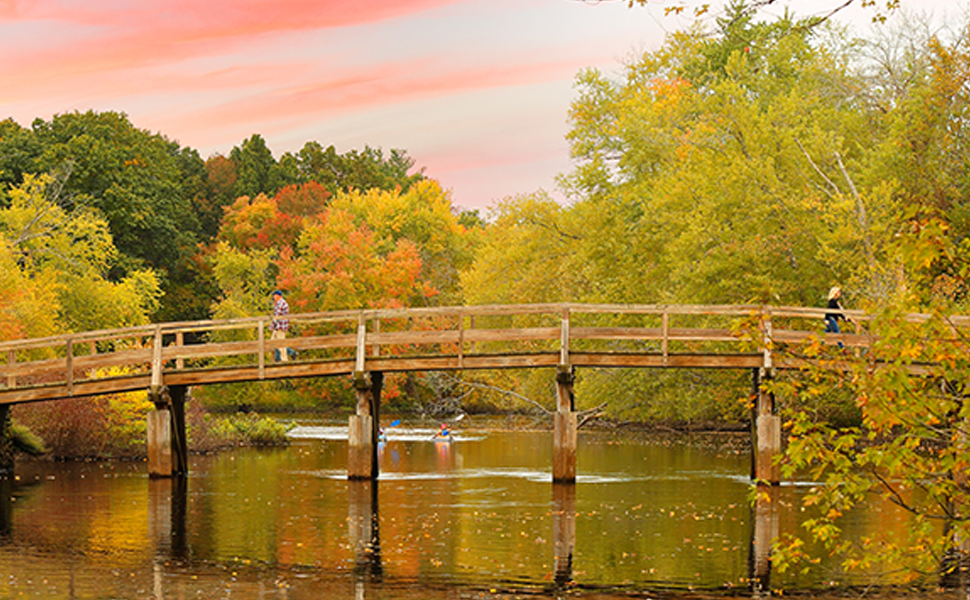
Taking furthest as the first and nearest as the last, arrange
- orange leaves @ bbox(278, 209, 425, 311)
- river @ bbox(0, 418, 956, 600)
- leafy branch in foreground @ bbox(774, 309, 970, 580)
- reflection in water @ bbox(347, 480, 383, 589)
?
orange leaves @ bbox(278, 209, 425, 311) < reflection in water @ bbox(347, 480, 383, 589) < river @ bbox(0, 418, 956, 600) < leafy branch in foreground @ bbox(774, 309, 970, 580)

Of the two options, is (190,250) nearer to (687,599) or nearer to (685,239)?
(685,239)

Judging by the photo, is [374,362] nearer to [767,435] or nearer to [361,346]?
[361,346]

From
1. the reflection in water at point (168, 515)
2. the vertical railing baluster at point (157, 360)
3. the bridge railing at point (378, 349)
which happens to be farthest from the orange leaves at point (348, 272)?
the reflection in water at point (168, 515)

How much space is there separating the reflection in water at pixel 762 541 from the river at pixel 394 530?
80 millimetres

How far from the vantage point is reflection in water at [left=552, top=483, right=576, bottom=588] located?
14234 millimetres

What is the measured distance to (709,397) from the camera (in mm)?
35031

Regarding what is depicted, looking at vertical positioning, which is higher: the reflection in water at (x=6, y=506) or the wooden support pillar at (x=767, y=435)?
the wooden support pillar at (x=767, y=435)

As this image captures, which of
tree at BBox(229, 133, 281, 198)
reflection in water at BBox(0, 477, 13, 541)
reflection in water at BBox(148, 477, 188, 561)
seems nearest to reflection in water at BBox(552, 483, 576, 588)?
reflection in water at BBox(148, 477, 188, 561)

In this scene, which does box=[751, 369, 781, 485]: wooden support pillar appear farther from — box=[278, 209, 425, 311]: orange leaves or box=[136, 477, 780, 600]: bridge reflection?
box=[278, 209, 425, 311]: orange leaves

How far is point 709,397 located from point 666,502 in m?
14.0

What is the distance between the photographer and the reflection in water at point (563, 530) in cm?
1423

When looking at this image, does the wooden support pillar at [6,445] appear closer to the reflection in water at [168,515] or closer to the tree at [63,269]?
the reflection in water at [168,515]

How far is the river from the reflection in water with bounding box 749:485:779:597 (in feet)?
0.26

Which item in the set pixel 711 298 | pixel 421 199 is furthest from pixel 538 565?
pixel 421 199
